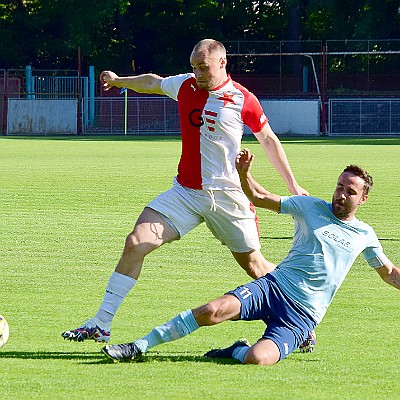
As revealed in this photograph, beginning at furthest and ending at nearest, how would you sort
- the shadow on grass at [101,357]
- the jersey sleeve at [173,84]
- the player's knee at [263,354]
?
the jersey sleeve at [173,84] < the shadow on grass at [101,357] < the player's knee at [263,354]

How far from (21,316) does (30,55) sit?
195ft

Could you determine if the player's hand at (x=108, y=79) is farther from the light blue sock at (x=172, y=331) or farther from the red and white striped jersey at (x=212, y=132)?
the light blue sock at (x=172, y=331)

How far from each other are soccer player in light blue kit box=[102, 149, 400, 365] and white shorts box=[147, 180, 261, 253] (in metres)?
0.62

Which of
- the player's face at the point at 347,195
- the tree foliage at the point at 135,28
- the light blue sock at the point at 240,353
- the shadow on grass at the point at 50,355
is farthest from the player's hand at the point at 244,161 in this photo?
the tree foliage at the point at 135,28

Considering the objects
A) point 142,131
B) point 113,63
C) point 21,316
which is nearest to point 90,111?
point 142,131

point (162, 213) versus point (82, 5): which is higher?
point (82, 5)

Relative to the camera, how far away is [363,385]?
254 inches

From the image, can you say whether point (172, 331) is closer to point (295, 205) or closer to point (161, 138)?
point (295, 205)

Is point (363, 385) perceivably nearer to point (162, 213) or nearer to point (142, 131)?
point (162, 213)

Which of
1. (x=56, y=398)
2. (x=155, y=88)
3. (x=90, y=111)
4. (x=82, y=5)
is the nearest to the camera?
(x=56, y=398)

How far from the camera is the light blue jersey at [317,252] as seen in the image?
289 inches

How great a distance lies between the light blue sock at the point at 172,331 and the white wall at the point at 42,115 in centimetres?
4832

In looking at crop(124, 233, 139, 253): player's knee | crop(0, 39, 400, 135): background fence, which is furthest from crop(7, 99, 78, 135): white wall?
crop(124, 233, 139, 253): player's knee

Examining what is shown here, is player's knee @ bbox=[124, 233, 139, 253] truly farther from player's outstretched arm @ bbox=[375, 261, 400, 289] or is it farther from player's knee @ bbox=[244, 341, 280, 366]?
player's outstretched arm @ bbox=[375, 261, 400, 289]
